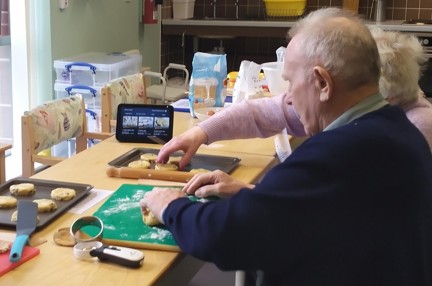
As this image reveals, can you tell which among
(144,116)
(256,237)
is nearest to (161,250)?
(256,237)

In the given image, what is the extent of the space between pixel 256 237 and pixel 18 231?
0.53 metres

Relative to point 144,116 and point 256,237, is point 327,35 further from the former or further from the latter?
point 144,116

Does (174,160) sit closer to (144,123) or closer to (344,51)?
(144,123)

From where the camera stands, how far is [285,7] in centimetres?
519

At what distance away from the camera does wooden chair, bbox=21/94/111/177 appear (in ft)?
8.07

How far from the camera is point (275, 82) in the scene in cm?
284

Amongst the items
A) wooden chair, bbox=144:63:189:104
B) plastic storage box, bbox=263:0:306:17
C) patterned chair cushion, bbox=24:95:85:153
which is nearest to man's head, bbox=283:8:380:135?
patterned chair cushion, bbox=24:95:85:153

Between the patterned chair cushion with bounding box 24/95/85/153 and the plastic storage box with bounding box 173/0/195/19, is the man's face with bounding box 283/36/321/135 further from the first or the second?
the plastic storage box with bounding box 173/0/195/19

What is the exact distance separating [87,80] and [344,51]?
2690 mm

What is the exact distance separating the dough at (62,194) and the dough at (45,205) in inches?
2.0

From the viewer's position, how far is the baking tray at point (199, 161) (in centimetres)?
186

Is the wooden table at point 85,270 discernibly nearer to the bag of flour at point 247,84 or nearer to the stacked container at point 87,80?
the bag of flour at point 247,84

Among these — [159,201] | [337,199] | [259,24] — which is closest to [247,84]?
[159,201]

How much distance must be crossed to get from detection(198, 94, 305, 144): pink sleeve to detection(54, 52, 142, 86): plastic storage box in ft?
5.48
